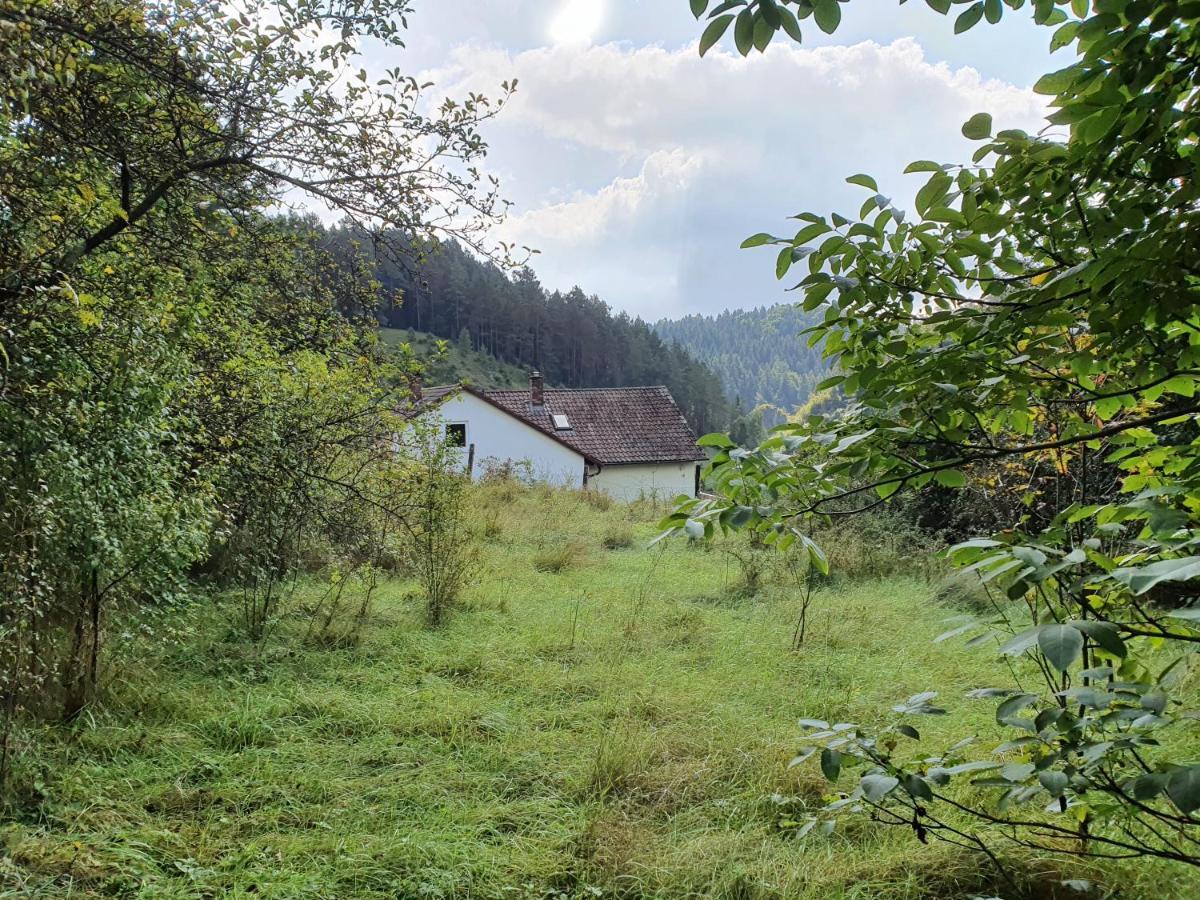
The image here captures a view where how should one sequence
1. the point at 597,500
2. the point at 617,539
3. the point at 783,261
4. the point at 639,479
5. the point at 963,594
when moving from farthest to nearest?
1. the point at 639,479
2. the point at 597,500
3. the point at 617,539
4. the point at 963,594
5. the point at 783,261

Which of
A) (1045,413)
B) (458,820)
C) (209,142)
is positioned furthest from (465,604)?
(1045,413)

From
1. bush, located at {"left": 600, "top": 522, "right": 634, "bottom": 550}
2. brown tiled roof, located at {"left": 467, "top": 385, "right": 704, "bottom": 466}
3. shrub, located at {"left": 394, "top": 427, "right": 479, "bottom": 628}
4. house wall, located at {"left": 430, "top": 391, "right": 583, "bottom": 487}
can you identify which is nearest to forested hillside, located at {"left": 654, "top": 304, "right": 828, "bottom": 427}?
brown tiled roof, located at {"left": 467, "top": 385, "right": 704, "bottom": 466}

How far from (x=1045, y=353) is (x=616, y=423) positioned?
28.1 meters

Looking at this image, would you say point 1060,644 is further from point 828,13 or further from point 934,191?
point 828,13

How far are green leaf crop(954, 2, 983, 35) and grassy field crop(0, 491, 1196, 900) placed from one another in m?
2.82

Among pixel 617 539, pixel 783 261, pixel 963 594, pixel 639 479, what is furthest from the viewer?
pixel 639 479

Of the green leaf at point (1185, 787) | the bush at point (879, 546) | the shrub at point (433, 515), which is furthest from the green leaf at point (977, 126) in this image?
the bush at point (879, 546)

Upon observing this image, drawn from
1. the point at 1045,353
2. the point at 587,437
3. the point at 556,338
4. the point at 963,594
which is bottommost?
the point at 963,594

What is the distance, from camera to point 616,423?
1154 inches

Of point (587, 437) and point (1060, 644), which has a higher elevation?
point (587, 437)

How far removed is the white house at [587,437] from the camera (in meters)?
25.2

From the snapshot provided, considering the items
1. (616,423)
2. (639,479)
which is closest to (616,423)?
(616,423)

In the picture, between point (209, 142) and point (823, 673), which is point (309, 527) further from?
point (823, 673)

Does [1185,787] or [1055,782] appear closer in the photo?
[1185,787]
